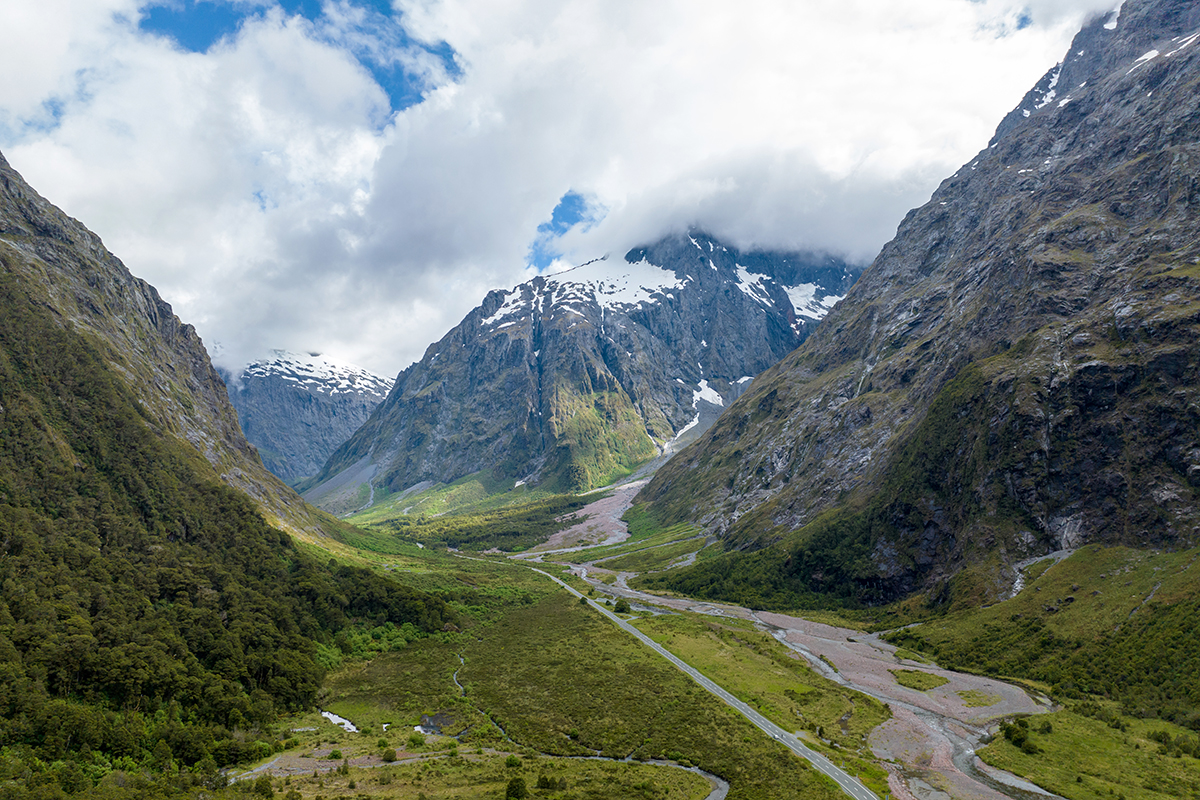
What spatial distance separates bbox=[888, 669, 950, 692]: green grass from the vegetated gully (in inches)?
42.6

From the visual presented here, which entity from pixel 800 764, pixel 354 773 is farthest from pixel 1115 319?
pixel 354 773

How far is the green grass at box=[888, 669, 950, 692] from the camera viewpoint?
9344cm

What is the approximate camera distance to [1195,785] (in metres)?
58.7

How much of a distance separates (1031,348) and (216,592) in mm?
195152

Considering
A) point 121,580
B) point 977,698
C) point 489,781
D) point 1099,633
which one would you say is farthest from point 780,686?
point 121,580

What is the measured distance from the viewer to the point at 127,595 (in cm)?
9119

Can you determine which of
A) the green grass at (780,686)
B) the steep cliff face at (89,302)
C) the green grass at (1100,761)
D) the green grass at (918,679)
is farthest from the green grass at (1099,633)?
the steep cliff face at (89,302)

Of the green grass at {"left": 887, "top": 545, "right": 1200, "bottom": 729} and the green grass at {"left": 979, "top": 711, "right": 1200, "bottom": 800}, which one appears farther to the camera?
the green grass at {"left": 887, "top": 545, "right": 1200, "bottom": 729}

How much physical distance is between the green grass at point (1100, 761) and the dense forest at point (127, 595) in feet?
290

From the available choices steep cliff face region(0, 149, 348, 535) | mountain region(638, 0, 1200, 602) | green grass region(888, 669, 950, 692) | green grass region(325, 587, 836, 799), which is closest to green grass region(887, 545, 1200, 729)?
mountain region(638, 0, 1200, 602)

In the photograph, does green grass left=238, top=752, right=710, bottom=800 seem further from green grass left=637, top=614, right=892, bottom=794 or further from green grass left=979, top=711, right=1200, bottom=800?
green grass left=979, top=711, right=1200, bottom=800

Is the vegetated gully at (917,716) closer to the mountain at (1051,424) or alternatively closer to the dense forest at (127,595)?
the mountain at (1051,424)

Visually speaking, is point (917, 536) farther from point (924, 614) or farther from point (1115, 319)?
point (1115, 319)

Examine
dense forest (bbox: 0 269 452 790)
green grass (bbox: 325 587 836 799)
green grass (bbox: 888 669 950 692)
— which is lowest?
green grass (bbox: 888 669 950 692)
